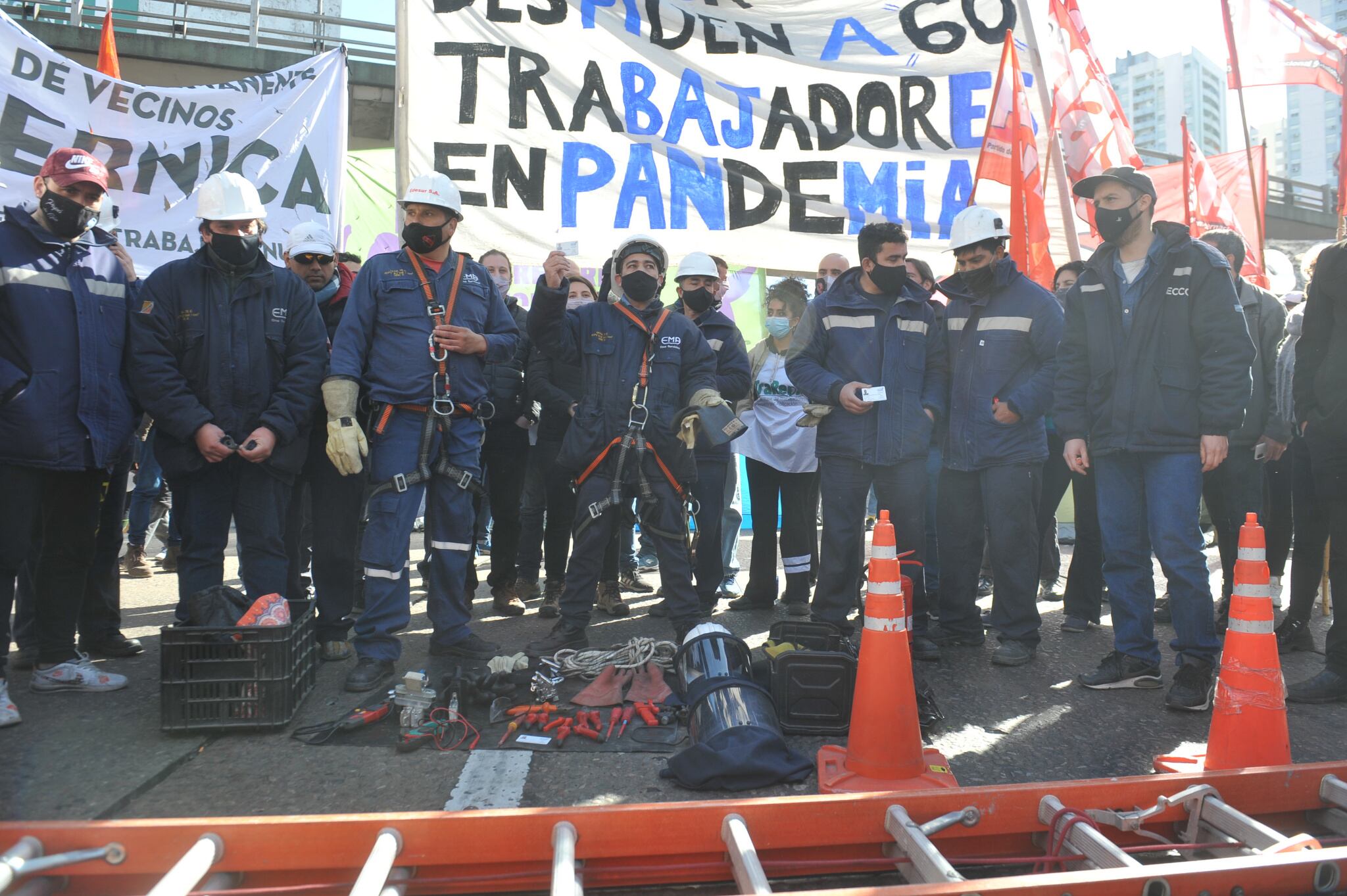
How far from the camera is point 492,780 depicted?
308 centimetres

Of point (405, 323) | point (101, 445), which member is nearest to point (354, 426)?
point (405, 323)

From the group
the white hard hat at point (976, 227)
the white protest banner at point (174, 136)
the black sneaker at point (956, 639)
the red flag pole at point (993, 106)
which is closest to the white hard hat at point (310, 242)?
the white protest banner at point (174, 136)

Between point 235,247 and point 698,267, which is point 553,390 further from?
point 235,247

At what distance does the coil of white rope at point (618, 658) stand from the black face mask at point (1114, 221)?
2716mm

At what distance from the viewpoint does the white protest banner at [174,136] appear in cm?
642

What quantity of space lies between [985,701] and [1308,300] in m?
2.28

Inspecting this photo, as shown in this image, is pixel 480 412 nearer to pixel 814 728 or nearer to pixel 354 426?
pixel 354 426

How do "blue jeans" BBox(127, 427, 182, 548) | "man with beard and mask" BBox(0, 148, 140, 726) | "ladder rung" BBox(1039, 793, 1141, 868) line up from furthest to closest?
"blue jeans" BBox(127, 427, 182, 548) → "man with beard and mask" BBox(0, 148, 140, 726) → "ladder rung" BBox(1039, 793, 1141, 868)

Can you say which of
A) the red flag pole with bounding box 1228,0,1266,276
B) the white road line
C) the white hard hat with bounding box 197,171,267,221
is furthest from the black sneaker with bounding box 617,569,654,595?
the red flag pole with bounding box 1228,0,1266,276

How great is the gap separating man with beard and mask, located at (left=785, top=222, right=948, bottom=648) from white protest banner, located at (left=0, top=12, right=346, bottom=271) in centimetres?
378

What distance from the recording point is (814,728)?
3668 millimetres

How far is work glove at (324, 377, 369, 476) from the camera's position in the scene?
411cm

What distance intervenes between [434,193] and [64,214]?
59.8 inches

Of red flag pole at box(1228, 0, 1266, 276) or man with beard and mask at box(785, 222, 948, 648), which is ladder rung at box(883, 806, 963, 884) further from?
red flag pole at box(1228, 0, 1266, 276)
